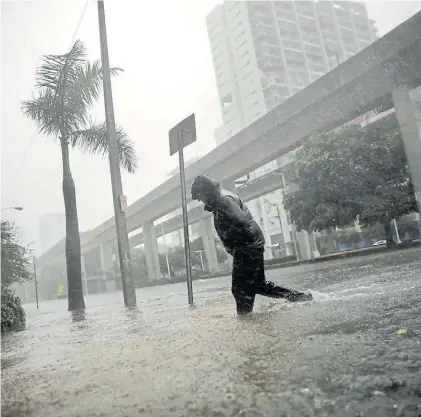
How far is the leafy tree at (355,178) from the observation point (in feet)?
57.5

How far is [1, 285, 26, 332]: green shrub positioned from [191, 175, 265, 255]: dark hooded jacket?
15.9 ft

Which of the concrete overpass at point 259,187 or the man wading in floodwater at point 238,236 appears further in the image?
the concrete overpass at point 259,187

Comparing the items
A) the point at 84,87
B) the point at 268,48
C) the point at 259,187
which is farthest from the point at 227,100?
the point at 84,87

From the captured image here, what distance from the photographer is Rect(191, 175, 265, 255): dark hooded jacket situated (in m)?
3.56

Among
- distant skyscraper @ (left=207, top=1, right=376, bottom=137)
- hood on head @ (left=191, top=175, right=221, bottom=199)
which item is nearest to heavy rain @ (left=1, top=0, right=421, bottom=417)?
hood on head @ (left=191, top=175, right=221, bottom=199)

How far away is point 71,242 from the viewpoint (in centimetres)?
1154

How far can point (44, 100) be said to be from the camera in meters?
11.7

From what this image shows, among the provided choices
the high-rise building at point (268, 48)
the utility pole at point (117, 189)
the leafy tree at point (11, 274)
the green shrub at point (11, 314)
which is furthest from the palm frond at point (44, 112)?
the high-rise building at point (268, 48)

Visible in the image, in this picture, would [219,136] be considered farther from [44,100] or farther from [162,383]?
[162,383]

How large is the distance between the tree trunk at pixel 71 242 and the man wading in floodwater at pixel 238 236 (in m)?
8.34

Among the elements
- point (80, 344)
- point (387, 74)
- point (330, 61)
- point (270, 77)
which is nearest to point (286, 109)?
point (387, 74)

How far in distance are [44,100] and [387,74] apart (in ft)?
42.6

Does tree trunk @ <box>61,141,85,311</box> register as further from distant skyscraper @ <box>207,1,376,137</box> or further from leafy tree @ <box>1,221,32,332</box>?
distant skyscraper @ <box>207,1,376,137</box>

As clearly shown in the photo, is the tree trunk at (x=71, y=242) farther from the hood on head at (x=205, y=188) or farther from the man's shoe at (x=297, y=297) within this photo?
the hood on head at (x=205, y=188)
